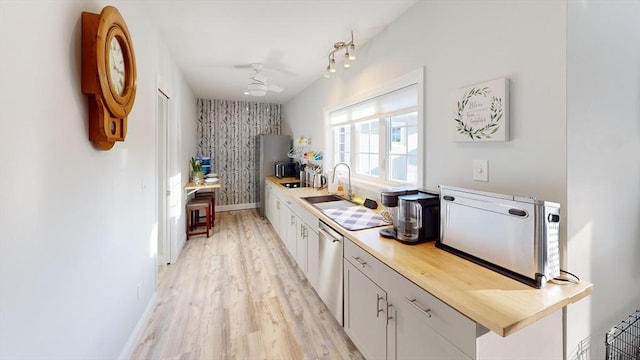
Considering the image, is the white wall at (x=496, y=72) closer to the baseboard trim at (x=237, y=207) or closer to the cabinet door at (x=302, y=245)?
the cabinet door at (x=302, y=245)

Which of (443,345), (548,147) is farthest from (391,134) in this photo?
(443,345)

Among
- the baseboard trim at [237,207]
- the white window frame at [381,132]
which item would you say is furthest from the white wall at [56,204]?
the baseboard trim at [237,207]

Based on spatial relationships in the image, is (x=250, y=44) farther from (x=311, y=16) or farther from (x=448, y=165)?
(x=448, y=165)

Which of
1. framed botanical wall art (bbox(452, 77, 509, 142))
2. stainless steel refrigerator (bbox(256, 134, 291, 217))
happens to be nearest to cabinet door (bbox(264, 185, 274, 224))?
stainless steel refrigerator (bbox(256, 134, 291, 217))

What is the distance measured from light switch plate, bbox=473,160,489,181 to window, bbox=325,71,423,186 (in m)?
0.46

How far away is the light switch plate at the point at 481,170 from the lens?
1.54 metres

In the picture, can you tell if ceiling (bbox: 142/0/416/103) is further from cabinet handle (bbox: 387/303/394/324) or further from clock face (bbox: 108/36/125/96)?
cabinet handle (bbox: 387/303/394/324)

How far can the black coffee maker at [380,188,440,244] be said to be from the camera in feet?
5.29

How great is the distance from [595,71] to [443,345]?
1.45 metres

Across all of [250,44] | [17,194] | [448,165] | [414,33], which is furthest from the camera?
[250,44]

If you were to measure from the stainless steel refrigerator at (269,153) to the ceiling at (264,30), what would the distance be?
1755 mm

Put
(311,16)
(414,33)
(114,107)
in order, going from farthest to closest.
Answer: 1. (311,16)
2. (414,33)
3. (114,107)

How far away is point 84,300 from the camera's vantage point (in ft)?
4.25

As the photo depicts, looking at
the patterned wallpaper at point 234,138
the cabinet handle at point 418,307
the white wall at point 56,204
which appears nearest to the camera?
the white wall at point 56,204
